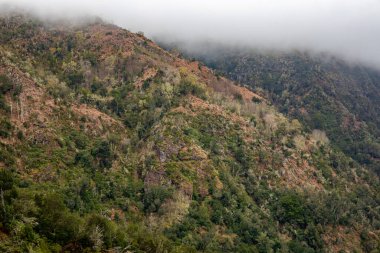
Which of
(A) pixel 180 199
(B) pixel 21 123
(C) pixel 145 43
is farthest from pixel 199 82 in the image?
(B) pixel 21 123

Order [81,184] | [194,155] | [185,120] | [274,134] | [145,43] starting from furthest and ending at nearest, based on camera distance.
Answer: [145,43], [274,134], [185,120], [194,155], [81,184]

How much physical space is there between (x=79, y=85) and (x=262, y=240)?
53489mm

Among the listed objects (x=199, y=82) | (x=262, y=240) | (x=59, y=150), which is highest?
(x=199, y=82)

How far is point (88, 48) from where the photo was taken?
4811 inches

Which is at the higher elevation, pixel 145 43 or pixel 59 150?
pixel 145 43

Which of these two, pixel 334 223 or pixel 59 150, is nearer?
pixel 59 150

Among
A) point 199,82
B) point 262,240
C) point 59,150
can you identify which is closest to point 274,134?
point 199,82

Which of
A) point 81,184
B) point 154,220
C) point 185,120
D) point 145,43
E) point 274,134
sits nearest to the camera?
point 81,184

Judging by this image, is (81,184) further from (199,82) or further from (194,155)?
(199,82)

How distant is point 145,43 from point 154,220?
65.8 m

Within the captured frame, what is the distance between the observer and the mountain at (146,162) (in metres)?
64.2

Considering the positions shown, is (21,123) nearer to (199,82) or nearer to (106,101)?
(106,101)

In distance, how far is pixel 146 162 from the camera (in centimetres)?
8762

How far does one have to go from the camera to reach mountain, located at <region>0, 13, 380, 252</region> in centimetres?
6425
